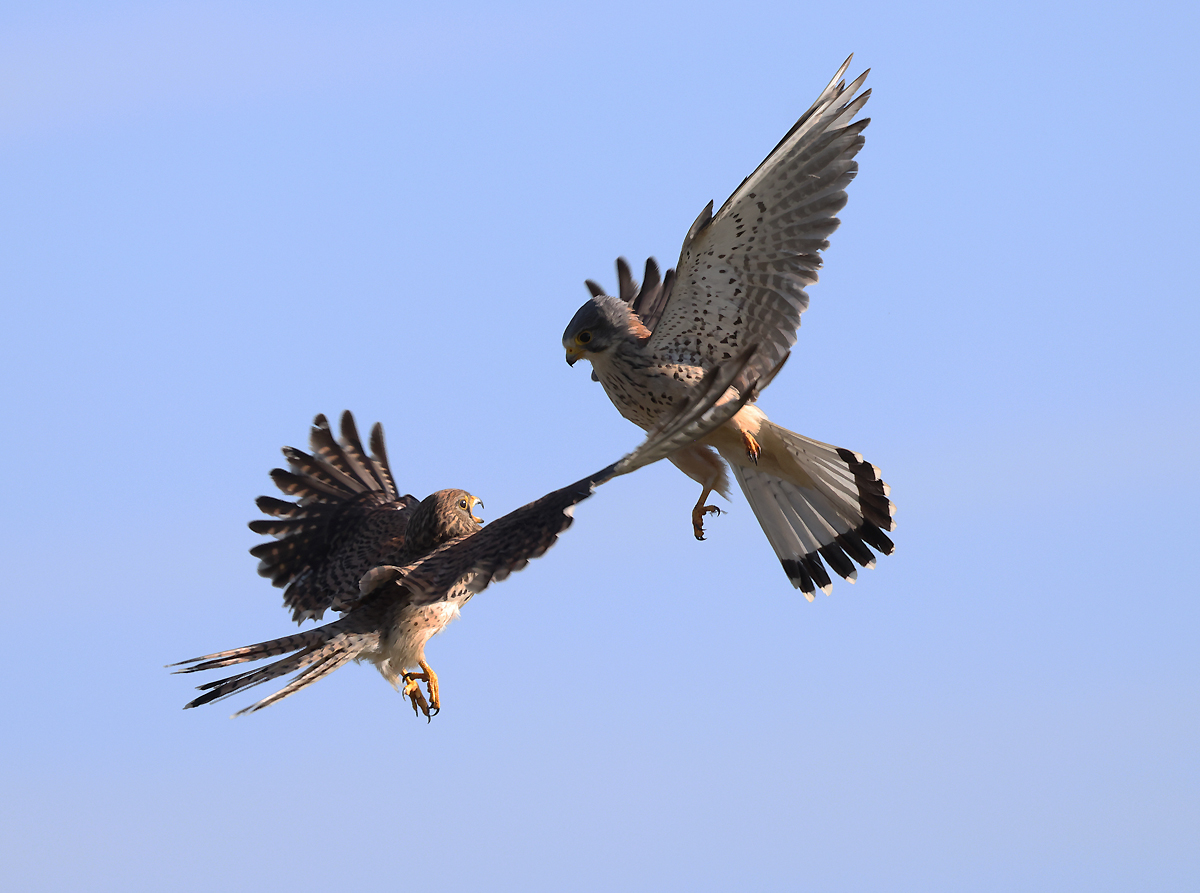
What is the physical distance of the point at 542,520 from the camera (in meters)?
5.58

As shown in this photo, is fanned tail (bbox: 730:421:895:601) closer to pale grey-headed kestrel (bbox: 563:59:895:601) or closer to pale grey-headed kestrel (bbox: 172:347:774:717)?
pale grey-headed kestrel (bbox: 563:59:895:601)

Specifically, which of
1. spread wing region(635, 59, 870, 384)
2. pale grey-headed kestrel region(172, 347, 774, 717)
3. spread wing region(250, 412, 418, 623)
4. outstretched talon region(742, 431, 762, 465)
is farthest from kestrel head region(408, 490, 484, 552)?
outstretched talon region(742, 431, 762, 465)

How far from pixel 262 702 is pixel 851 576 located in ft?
11.4

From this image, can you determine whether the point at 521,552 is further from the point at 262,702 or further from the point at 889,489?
the point at 889,489

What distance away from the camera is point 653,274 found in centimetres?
909

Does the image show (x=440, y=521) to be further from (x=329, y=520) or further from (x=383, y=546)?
(x=329, y=520)

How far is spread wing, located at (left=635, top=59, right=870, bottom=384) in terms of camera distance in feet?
22.4

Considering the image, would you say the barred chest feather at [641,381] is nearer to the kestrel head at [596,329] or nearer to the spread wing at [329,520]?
the kestrel head at [596,329]

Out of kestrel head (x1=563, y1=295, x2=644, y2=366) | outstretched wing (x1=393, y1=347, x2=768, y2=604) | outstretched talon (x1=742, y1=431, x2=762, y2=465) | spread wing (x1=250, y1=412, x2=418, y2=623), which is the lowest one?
outstretched wing (x1=393, y1=347, x2=768, y2=604)

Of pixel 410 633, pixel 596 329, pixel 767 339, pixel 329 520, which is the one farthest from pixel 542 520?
pixel 329 520

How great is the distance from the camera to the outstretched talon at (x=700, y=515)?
7.49 meters

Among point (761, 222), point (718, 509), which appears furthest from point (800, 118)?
point (718, 509)

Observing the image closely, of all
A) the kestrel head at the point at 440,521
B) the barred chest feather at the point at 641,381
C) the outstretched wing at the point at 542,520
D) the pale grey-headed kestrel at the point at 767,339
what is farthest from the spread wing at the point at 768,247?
the outstretched wing at the point at 542,520

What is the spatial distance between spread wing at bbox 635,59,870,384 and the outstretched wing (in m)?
1.47
